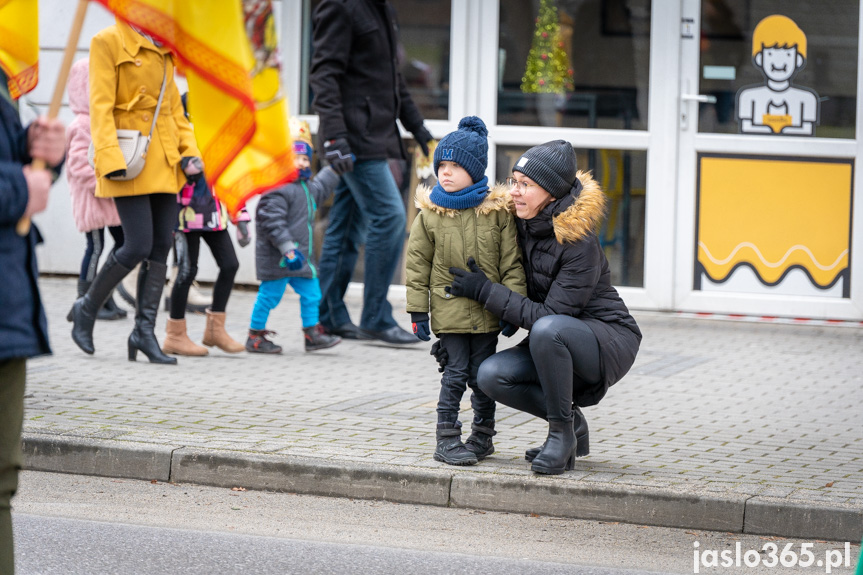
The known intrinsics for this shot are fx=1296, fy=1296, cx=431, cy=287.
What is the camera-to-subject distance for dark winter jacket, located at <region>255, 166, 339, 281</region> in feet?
26.3

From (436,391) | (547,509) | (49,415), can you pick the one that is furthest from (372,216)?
(547,509)

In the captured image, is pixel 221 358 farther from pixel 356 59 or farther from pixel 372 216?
pixel 356 59

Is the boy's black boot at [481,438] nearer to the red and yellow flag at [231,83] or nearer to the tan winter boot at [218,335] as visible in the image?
the red and yellow flag at [231,83]

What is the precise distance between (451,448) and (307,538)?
2.95 ft

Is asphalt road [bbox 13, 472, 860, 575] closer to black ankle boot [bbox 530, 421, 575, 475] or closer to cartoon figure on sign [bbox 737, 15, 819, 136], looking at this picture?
black ankle boot [bbox 530, 421, 575, 475]

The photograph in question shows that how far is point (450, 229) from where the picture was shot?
5.46 meters

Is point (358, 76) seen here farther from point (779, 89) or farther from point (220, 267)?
point (779, 89)

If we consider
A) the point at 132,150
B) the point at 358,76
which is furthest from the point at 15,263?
the point at 358,76

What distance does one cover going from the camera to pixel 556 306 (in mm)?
5328

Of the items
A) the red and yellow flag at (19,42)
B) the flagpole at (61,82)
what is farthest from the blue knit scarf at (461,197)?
the flagpole at (61,82)

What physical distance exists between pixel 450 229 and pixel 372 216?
10.5ft

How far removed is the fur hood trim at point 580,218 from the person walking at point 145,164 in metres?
2.79

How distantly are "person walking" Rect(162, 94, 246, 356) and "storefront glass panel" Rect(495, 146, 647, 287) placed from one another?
10.8 ft

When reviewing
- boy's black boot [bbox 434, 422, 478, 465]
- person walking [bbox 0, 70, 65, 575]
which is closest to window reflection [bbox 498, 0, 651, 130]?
boy's black boot [bbox 434, 422, 478, 465]
